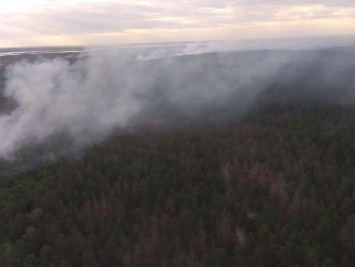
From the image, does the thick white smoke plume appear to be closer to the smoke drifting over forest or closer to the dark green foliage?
the smoke drifting over forest

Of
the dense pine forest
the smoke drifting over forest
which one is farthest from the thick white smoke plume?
the dense pine forest

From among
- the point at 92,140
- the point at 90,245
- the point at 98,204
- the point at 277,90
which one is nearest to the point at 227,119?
the point at 92,140

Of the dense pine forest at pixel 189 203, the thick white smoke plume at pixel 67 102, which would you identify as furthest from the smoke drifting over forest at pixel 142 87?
the dense pine forest at pixel 189 203

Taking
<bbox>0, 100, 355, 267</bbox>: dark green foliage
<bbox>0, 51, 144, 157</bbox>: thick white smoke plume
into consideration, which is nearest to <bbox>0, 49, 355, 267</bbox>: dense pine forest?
<bbox>0, 100, 355, 267</bbox>: dark green foliage

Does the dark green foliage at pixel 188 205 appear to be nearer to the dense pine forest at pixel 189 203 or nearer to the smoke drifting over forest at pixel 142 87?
the dense pine forest at pixel 189 203

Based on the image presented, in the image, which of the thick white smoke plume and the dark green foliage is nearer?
the dark green foliage

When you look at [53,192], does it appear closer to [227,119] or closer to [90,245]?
[90,245]

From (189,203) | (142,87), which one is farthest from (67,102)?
(189,203)

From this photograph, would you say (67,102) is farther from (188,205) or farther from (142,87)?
(188,205)
